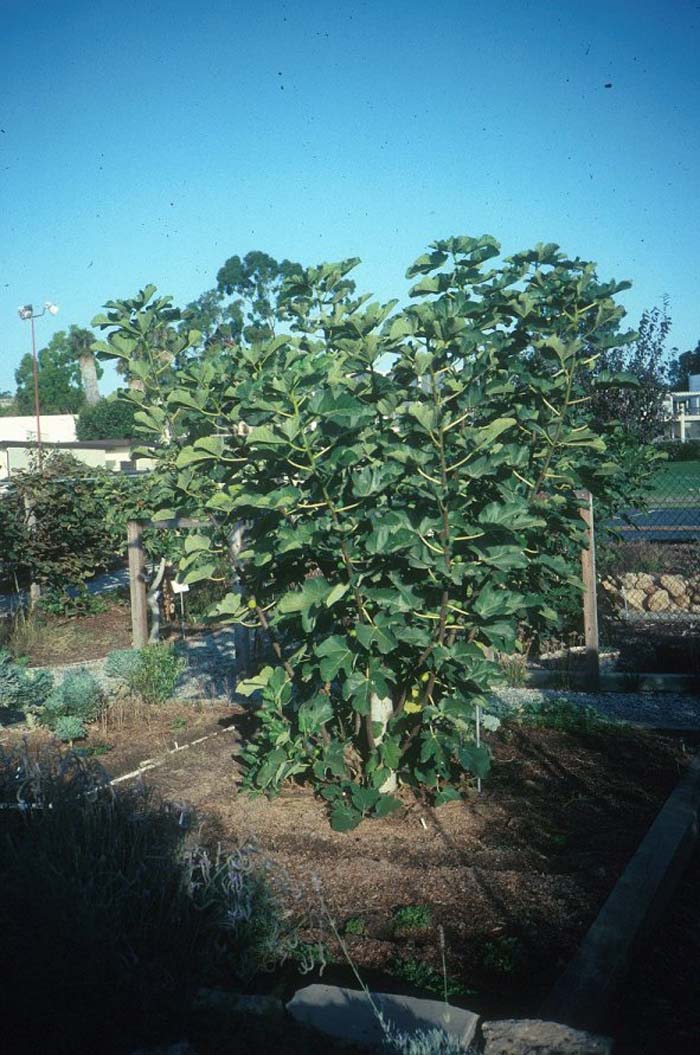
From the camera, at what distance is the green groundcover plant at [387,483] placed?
3824 mm

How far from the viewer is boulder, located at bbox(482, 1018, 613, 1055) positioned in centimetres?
239

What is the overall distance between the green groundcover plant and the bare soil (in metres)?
0.17

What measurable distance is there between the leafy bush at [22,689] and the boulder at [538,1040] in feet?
13.8

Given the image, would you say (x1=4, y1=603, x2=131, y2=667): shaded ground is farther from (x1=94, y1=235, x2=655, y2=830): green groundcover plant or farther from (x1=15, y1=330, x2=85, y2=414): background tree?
(x1=15, y1=330, x2=85, y2=414): background tree

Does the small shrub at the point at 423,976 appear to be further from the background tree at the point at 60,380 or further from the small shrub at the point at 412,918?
the background tree at the point at 60,380

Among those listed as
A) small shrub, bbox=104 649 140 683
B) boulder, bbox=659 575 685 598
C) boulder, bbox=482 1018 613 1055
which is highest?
small shrub, bbox=104 649 140 683

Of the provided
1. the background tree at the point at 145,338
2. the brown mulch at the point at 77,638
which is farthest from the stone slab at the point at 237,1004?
the brown mulch at the point at 77,638

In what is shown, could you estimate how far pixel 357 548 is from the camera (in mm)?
3977

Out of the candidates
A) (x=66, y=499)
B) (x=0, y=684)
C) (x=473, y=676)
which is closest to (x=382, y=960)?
(x=473, y=676)

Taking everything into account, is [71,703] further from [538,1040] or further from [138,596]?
[538,1040]

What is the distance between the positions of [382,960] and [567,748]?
2435mm

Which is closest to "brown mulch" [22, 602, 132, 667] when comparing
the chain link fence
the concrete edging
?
the chain link fence

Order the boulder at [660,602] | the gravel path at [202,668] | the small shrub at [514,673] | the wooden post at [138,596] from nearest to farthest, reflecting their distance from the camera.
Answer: the small shrub at [514,673], the gravel path at [202,668], the wooden post at [138,596], the boulder at [660,602]

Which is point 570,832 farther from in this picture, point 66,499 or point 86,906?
point 66,499
